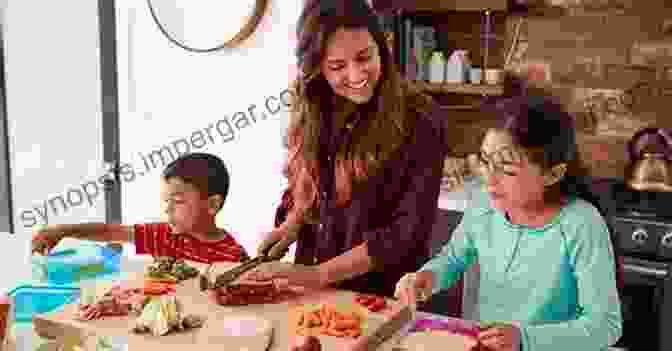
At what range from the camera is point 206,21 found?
3.01 meters

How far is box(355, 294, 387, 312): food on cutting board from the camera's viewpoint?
1.32 meters

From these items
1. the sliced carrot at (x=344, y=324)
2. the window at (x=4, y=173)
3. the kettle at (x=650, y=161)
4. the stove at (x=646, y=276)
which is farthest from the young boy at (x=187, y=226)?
the window at (x=4, y=173)

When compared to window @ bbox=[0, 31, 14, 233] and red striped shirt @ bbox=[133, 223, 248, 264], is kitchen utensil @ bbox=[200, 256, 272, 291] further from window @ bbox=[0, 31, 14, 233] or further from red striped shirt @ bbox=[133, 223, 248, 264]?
window @ bbox=[0, 31, 14, 233]

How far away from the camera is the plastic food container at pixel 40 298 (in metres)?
1.42

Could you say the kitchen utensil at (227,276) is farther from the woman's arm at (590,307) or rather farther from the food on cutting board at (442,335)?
the woman's arm at (590,307)

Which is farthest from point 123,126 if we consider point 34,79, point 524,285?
point 524,285

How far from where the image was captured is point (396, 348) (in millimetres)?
1215

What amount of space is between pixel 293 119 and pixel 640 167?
156 centimetres

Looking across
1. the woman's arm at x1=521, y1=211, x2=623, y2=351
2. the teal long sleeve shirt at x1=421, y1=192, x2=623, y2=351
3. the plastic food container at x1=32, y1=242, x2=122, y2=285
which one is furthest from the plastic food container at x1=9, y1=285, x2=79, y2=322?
the woman's arm at x1=521, y1=211, x2=623, y2=351

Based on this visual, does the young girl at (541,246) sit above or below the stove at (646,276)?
above

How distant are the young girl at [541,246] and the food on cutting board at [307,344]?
0.26 metres

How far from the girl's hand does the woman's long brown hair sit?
461mm

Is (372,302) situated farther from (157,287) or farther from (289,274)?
(157,287)

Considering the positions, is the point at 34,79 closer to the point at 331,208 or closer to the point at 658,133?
the point at 331,208
